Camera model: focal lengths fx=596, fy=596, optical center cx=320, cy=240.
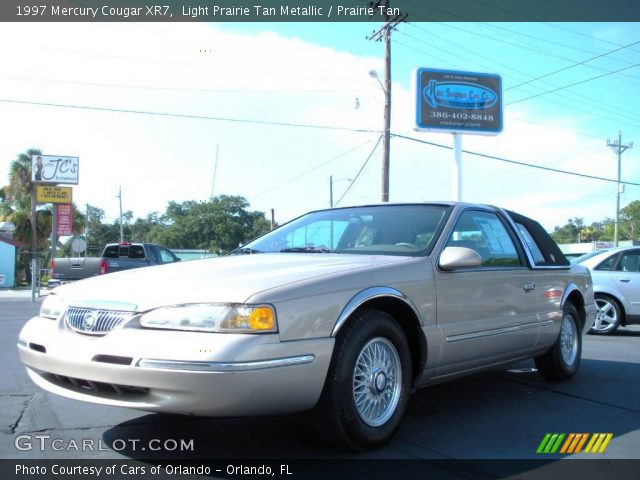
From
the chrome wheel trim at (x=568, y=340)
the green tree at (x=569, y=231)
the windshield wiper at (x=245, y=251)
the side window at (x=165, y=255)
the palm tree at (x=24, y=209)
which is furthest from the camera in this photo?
the green tree at (x=569, y=231)

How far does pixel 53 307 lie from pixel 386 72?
19.7 metres

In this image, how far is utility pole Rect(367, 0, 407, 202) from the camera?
21.5m

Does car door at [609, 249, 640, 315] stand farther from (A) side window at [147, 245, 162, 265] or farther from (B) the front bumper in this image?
(A) side window at [147, 245, 162, 265]

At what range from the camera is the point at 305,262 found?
3900mm

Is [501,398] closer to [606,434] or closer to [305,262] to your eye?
[606,434]

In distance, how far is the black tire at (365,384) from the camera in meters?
3.36

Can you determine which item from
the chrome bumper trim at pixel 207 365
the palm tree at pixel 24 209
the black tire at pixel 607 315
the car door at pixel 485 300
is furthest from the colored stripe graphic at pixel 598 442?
the palm tree at pixel 24 209

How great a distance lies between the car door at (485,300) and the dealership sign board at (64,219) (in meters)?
27.7

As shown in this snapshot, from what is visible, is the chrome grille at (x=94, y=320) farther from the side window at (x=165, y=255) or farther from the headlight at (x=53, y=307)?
the side window at (x=165, y=255)

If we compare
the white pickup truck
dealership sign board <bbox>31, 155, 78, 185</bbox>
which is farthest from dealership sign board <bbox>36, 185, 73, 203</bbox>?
the white pickup truck

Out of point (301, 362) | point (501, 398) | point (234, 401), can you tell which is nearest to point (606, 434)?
point (501, 398)

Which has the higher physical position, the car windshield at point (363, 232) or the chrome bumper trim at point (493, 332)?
the car windshield at point (363, 232)

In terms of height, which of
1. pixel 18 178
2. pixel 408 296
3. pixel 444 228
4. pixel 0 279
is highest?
pixel 18 178

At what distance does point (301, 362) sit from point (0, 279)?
28565mm
